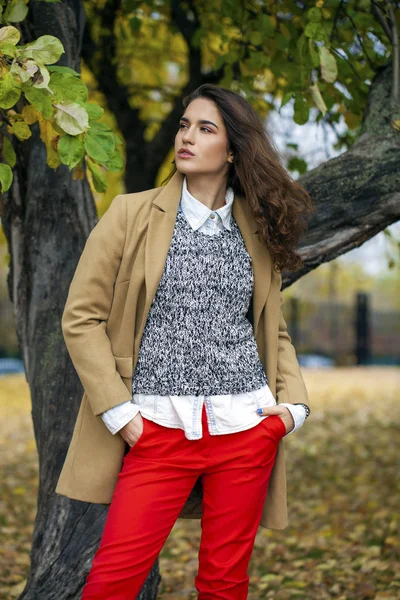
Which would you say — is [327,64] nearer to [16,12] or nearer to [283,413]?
[16,12]

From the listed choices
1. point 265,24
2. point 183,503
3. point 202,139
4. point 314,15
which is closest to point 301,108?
point 314,15

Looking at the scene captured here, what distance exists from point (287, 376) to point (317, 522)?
10.3 feet

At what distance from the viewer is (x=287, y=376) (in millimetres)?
2781

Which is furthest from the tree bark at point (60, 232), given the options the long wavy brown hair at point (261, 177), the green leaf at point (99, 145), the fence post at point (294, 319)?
the fence post at point (294, 319)

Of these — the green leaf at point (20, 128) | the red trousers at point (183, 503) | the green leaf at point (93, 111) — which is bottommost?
the red trousers at point (183, 503)

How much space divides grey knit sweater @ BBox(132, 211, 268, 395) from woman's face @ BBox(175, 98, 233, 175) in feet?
0.61

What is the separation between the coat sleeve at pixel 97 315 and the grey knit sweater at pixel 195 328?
0.43 ft

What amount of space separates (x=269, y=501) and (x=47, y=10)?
7.75 feet

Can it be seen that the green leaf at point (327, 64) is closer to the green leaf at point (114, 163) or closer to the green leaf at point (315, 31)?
the green leaf at point (315, 31)

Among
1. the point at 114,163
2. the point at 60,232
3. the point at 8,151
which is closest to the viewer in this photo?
the point at 114,163

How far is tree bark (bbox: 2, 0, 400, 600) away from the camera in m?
3.32

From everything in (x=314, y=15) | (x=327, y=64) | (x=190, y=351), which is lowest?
(x=190, y=351)

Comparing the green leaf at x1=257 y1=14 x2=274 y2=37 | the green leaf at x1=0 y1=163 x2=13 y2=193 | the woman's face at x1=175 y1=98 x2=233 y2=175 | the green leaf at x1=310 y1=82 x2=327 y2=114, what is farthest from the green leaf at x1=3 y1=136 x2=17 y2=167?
Result: the green leaf at x1=257 y1=14 x2=274 y2=37

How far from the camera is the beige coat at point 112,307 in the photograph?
7.98 feet
